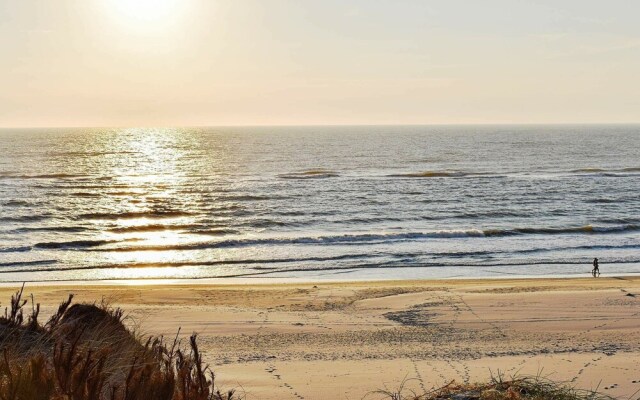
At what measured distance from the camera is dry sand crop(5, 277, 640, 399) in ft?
32.5

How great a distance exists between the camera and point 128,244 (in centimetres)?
3161

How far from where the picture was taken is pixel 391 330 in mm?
13922

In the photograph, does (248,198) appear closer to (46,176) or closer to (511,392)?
(46,176)

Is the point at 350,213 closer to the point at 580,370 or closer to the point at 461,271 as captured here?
the point at 461,271

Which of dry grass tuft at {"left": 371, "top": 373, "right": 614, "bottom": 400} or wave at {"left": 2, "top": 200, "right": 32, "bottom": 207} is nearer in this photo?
dry grass tuft at {"left": 371, "top": 373, "right": 614, "bottom": 400}

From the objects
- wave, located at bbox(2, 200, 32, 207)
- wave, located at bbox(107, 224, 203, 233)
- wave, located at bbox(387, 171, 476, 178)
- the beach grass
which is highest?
the beach grass

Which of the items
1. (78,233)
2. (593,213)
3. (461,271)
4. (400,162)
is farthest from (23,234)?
(400,162)

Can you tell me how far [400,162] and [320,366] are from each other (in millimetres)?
74637

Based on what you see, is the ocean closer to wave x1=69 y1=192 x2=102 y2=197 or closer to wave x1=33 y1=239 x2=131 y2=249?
wave x1=33 y1=239 x2=131 y2=249

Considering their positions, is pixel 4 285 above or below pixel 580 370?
below

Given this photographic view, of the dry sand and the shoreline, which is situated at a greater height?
the dry sand

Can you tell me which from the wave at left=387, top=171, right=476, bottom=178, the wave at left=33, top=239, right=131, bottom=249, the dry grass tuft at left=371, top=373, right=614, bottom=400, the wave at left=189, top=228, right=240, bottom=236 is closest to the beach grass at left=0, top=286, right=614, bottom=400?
the dry grass tuft at left=371, top=373, right=614, bottom=400

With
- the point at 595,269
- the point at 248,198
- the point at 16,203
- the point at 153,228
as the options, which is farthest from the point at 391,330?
the point at 16,203

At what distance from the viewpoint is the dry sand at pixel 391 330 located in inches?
390
